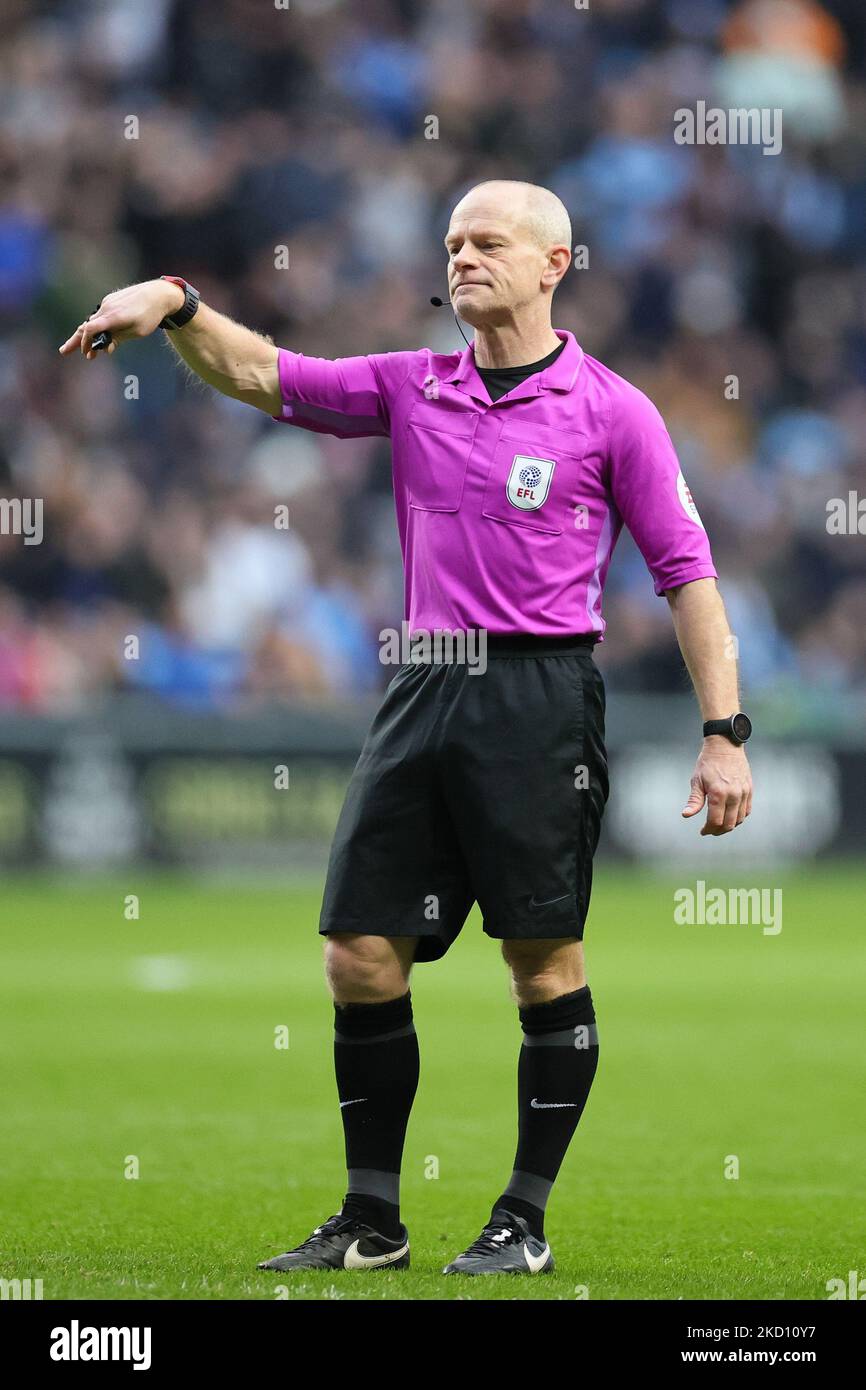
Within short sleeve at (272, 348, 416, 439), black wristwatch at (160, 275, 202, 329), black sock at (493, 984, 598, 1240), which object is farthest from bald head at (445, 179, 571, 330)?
black sock at (493, 984, 598, 1240)

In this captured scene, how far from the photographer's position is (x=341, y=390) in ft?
16.2

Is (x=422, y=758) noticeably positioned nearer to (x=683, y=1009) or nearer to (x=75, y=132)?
(x=683, y=1009)

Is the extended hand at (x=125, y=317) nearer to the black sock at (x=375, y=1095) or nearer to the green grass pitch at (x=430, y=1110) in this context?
the black sock at (x=375, y=1095)

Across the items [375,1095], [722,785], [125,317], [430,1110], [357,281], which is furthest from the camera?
[357,281]

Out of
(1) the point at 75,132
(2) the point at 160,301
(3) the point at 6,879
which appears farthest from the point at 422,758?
(1) the point at 75,132

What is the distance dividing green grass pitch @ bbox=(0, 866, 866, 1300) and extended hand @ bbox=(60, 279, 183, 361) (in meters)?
1.92

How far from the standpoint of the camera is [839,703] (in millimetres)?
16000

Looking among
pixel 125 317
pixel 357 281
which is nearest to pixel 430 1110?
pixel 125 317

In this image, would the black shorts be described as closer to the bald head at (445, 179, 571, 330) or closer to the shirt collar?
the shirt collar

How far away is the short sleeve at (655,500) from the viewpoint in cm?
477

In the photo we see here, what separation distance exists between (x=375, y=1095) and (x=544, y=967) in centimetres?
47

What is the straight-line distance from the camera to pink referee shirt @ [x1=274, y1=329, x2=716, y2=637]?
188 inches

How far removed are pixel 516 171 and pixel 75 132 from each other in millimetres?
3720

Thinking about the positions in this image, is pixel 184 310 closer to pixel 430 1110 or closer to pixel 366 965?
pixel 366 965
